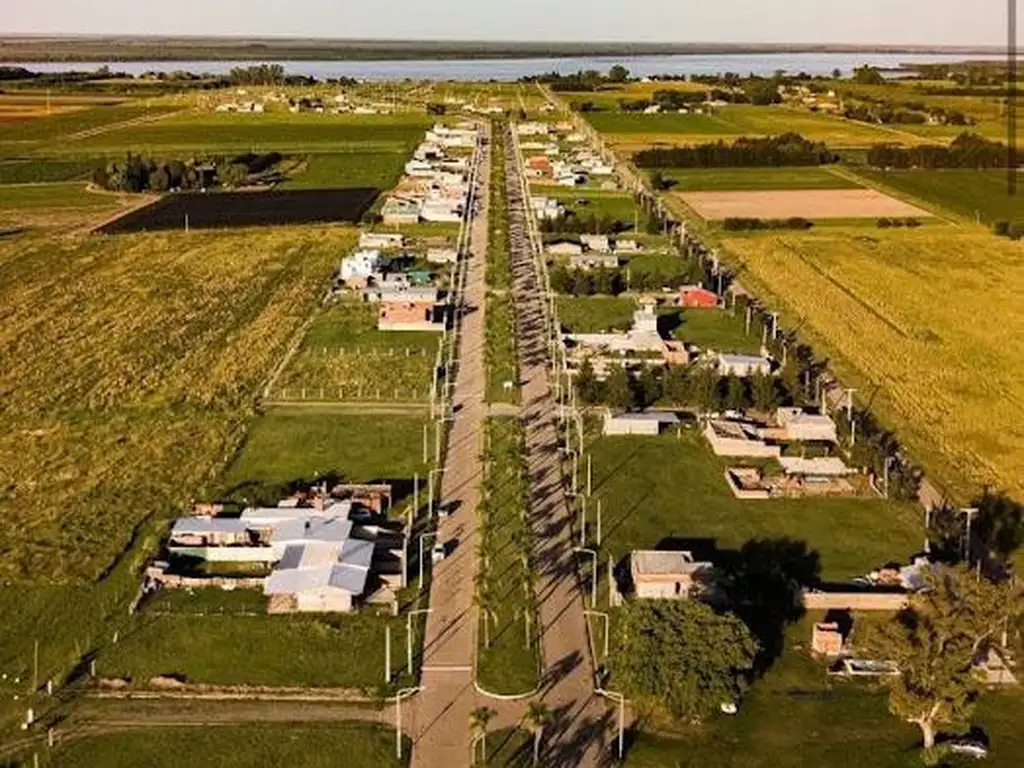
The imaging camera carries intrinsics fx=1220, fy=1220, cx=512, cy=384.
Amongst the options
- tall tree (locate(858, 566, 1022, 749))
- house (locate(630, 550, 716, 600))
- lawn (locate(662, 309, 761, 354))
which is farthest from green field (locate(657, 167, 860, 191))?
tall tree (locate(858, 566, 1022, 749))

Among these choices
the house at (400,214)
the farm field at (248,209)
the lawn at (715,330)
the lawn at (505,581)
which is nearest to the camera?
the lawn at (505,581)

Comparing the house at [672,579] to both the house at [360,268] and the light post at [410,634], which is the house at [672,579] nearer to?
the light post at [410,634]

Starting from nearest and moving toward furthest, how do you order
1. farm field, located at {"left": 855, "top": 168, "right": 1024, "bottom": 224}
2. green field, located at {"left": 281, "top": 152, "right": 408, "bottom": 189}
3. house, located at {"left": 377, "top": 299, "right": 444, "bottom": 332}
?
house, located at {"left": 377, "top": 299, "right": 444, "bottom": 332} → farm field, located at {"left": 855, "top": 168, "right": 1024, "bottom": 224} → green field, located at {"left": 281, "top": 152, "right": 408, "bottom": 189}

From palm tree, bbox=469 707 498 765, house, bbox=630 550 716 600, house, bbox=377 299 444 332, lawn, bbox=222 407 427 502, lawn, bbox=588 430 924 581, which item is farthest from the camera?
house, bbox=377 299 444 332

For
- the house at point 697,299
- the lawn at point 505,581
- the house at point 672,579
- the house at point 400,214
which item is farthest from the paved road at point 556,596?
the house at point 400,214

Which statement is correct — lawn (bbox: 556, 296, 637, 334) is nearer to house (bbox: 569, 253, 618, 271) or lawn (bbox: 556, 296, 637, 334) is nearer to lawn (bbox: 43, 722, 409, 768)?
house (bbox: 569, 253, 618, 271)

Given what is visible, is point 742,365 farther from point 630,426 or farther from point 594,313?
point 594,313

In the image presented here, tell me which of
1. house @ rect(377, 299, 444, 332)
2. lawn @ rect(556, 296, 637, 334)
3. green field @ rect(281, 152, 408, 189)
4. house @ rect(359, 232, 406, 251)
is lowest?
lawn @ rect(556, 296, 637, 334)
